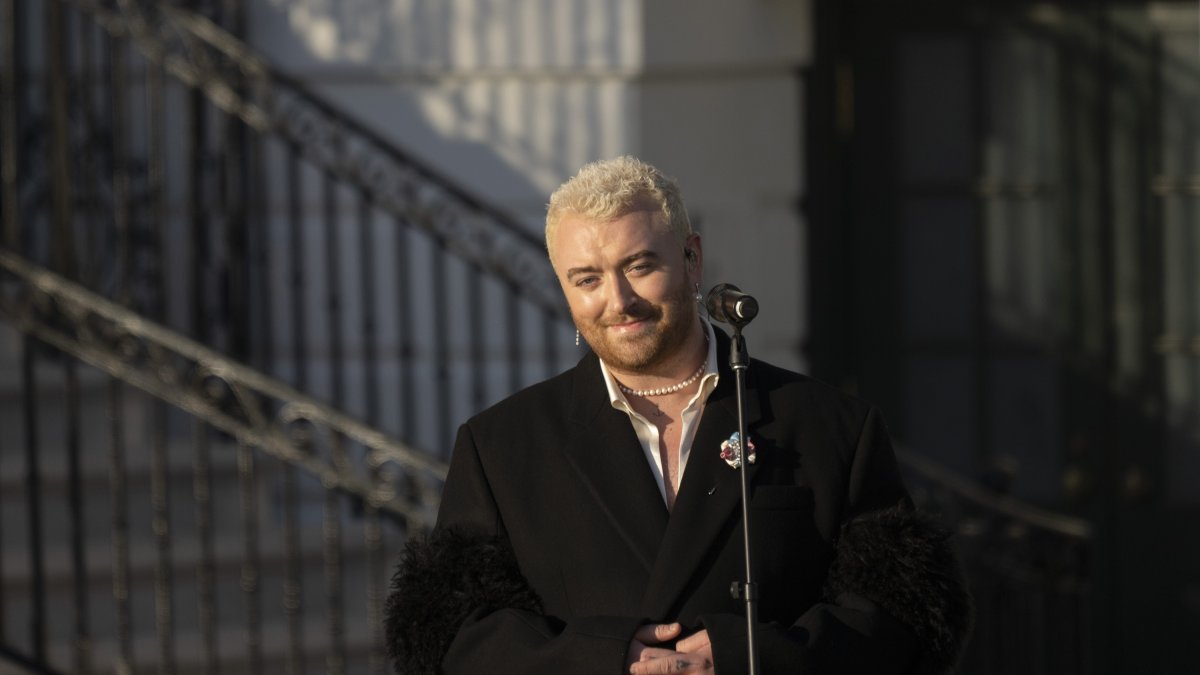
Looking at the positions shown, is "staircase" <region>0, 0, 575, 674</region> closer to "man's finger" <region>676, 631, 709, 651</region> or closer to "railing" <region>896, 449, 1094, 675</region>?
"railing" <region>896, 449, 1094, 675</region>

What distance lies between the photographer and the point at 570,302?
113 inches

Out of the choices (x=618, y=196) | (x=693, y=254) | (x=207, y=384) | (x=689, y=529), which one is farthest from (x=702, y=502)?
(x=207, y=384)

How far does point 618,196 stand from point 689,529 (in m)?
0.53

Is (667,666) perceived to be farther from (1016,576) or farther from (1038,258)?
(1038,258)

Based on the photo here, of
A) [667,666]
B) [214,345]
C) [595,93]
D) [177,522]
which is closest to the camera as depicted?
[667,666]

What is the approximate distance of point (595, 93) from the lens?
784 centimetres

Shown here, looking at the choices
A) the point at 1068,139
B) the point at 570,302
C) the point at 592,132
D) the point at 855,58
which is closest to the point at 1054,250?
the point at 1068,139

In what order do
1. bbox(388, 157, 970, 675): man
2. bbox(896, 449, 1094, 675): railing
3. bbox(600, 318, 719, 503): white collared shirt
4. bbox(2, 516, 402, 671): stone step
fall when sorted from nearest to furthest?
bbox(388, 157, 970, 675): man → bbox(600, 318, 719, 503): white collared shirt → bbox(2, 516, 402, 671): stone step → bbox(896, 449, 1094, 675): railing

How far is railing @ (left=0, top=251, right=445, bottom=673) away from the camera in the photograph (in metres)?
5.43

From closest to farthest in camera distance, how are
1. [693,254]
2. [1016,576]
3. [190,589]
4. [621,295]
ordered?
[621,295] < [693,254] < [190,589] < [1016,576]

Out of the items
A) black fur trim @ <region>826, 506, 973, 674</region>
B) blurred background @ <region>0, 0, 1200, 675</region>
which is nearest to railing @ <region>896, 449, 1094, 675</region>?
blurred background @ <region>0, 0, 1200, 675</region>

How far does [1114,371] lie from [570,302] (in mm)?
5208

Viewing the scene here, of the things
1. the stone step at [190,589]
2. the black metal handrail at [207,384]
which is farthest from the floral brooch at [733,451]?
the stone step at [190,589]

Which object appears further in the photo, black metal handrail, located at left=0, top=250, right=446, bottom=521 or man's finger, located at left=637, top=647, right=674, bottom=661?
black metal handrail, located at left=0, top=250, right=446, bottom=521
